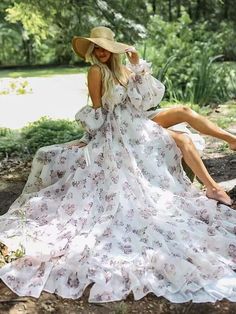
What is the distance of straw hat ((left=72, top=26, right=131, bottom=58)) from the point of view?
344 centimetres

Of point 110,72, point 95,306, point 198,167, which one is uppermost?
point 110,72

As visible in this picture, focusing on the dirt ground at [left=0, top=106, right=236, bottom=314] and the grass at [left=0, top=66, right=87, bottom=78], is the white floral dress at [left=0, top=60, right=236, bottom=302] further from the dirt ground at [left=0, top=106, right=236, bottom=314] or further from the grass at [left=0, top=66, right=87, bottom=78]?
the grass at [left=0, top=66, right=87, bottom=78]

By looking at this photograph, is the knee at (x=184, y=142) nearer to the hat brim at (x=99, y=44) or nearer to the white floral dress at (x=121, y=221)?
the white floral dress at (x=121, y=221)

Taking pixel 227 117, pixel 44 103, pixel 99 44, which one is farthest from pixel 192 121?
pixel 44 103

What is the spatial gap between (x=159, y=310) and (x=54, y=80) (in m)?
10.6

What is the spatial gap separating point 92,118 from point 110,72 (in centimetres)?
31

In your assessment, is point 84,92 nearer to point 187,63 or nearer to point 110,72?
point 187,63

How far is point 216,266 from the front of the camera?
8.80 ft

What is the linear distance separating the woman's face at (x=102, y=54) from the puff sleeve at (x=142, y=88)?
0.21 metres

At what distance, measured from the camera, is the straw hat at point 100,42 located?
344 cm

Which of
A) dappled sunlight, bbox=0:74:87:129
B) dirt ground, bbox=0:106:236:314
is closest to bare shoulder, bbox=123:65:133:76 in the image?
dirt ground, bbox=0:106:236:314

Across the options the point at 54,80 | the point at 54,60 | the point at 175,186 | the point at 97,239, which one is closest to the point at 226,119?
the point at 175,186

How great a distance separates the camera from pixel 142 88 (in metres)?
3.62

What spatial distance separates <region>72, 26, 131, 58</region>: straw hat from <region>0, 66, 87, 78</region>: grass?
10.5 meters
